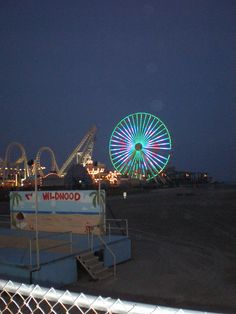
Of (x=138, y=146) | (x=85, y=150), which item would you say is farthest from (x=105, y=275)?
(x=85, y=150)

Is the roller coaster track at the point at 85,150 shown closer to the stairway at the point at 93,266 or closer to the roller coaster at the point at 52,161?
the roller coaster at the point at 52,161

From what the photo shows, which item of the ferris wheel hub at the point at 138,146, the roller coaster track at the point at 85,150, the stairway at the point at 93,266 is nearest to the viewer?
the stairway at the point at 93,266

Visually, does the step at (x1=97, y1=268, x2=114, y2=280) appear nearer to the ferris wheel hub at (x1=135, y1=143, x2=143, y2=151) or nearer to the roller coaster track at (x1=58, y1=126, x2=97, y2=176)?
the ferris wheel hub at (x1=135, y1=143, x2=143, y2=151)

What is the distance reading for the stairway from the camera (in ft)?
41.9

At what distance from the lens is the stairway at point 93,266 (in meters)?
12.8

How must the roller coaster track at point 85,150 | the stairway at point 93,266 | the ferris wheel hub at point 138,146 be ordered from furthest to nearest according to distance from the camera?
the roller coaster track at point 85,150
the ferris wheel hub at point 138,146
the stairway at point 93,266

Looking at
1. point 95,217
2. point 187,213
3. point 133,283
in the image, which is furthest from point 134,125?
point 133,283

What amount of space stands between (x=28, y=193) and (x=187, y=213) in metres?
16.9

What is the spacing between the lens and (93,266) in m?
13.0

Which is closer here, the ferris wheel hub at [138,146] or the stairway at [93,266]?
the stairway at [93,266]

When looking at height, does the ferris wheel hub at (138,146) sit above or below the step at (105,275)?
above

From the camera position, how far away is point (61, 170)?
105 metres

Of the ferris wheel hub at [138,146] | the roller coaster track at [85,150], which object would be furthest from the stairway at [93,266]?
the roller coaster track at [85,150]

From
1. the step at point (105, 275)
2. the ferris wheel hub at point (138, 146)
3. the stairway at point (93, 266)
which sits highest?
the ferris wheel hub at point (138, 146)
